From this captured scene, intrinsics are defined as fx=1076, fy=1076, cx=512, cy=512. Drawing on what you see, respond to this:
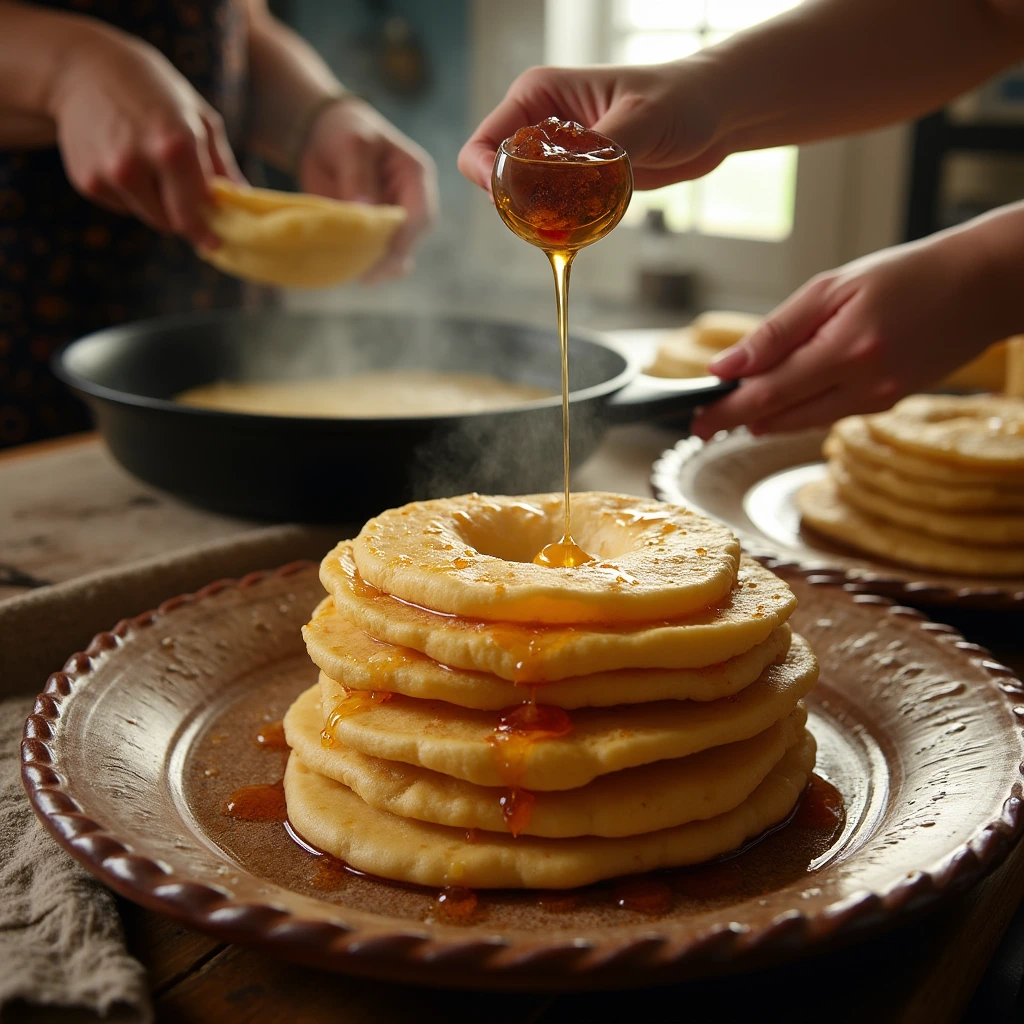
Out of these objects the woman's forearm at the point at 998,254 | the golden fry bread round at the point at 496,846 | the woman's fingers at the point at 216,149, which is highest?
the woman's fingers at the point at 216,149

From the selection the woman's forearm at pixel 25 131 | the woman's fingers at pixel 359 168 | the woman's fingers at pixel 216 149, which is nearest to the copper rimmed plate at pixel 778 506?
the woman's fingers at pixel 216 149

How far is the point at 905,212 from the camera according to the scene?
149 inches

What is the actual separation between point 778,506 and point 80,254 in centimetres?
178

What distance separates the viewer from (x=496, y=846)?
0.91 m

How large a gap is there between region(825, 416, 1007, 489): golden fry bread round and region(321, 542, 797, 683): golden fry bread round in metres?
0.83

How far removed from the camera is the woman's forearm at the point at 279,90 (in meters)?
2.92

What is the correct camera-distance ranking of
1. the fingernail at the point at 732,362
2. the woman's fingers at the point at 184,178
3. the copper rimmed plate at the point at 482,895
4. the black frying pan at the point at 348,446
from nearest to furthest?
the copper rimmed plate at the point at 482,895 → the black frying pan at the point at 348,446 → the fingernail at the point at 732,362 → the woman's fingers at the point at 184,178

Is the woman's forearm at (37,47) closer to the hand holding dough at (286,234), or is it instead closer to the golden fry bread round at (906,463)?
the hand holding dough at (286,234)

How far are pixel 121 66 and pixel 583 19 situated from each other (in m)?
3.04

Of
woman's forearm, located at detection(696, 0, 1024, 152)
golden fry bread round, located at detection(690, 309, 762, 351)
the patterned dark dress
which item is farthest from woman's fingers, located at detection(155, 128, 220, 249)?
golden fry bread round, located at detection(690, 309, 762, 351)

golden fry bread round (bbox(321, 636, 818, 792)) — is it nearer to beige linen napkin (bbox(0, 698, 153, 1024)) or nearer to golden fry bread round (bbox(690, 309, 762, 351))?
beige linen napkin (bbox(0, 698, 153, 1024))

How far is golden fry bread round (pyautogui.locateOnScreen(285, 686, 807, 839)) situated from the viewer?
91 cm

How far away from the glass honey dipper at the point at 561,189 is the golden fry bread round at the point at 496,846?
0.97ft

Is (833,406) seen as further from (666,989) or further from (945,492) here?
(666,989)
